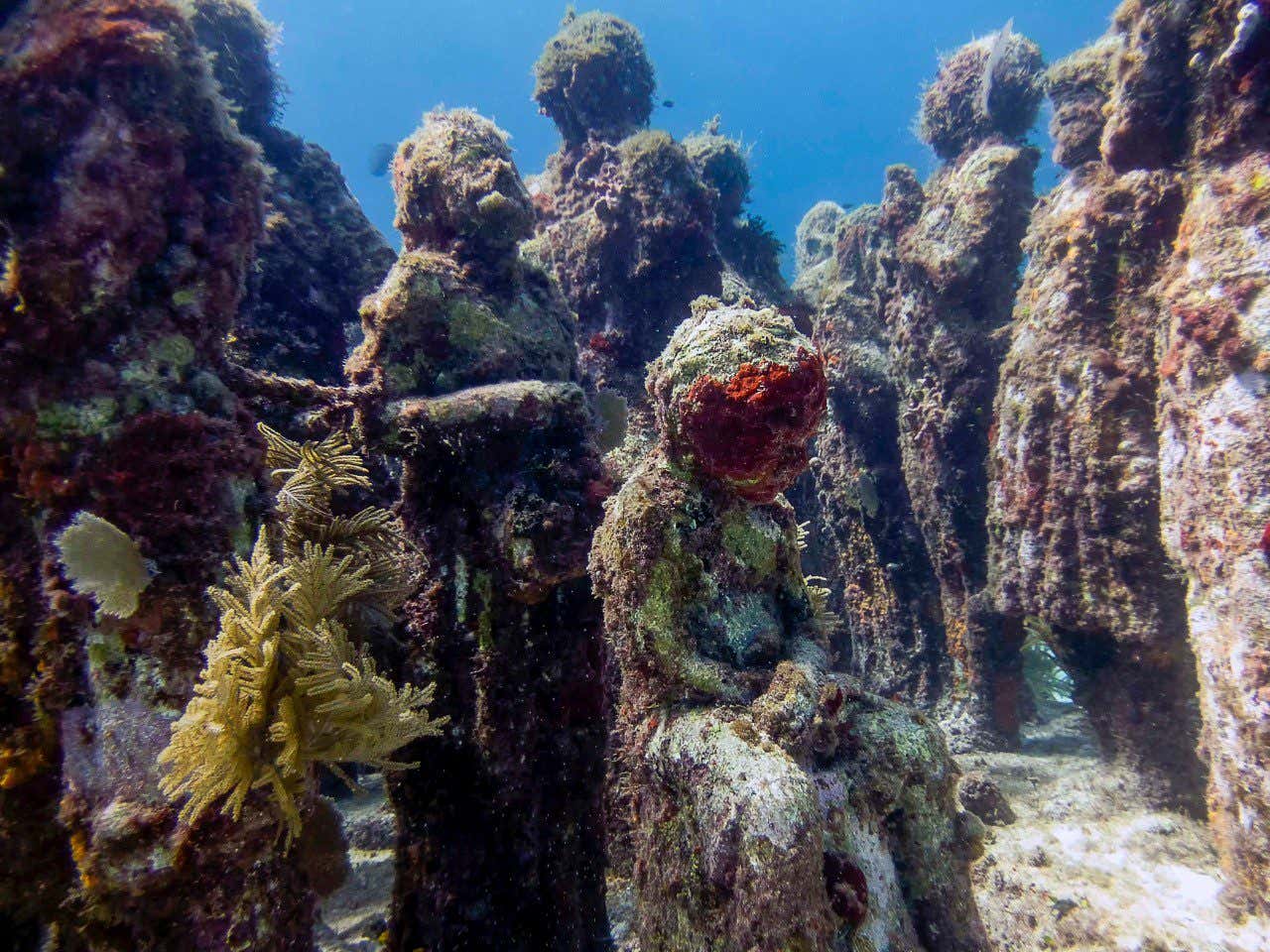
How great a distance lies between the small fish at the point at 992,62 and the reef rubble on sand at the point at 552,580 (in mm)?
1906

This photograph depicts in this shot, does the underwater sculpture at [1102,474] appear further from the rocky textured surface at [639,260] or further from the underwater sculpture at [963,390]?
the rocky textured surface at [639,260]

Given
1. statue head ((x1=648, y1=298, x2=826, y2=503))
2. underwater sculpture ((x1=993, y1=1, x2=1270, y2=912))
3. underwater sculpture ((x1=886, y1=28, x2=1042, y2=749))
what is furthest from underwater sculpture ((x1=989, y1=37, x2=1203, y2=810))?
statue head ((x1=648, y1=298, x2=826, y2=503))

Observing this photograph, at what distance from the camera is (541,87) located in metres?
11.6

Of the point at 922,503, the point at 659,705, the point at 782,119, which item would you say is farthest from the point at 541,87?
the point at 782,119

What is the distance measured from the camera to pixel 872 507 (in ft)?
28.8

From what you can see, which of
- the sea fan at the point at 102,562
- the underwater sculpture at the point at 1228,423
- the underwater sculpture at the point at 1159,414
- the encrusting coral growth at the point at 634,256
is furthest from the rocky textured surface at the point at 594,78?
the sea fan at the point at 102,562

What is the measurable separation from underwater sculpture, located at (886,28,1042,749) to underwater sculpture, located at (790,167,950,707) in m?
0.40

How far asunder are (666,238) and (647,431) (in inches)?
131

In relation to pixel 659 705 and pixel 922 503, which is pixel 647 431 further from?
pixel 659 705

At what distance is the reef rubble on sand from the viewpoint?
104 inches

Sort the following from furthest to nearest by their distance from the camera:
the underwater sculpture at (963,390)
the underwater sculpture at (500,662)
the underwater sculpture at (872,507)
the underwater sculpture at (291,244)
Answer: the underwater sculpture at (872,507) < the underwater sculpture at (291,244) < the underwater sculpture at (963,390) < the underwater sculpture at (500,662)

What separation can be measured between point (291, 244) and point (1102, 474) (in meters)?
9.82

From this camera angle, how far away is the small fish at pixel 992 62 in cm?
909

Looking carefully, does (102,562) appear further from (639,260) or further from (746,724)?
(639,260)
